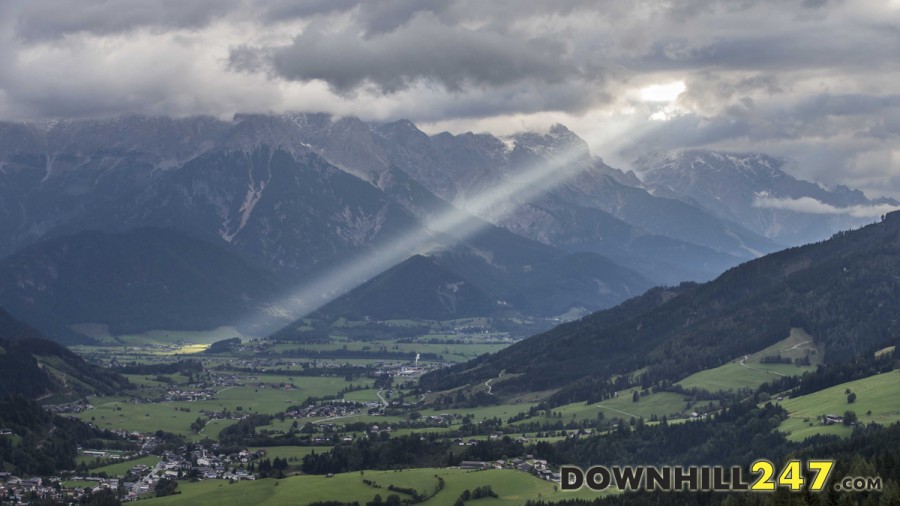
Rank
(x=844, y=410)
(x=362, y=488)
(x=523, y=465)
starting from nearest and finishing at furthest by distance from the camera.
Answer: (x=362, y=488), (x=523, y=465), (x=844, y=410)

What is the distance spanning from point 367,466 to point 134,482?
34.6m

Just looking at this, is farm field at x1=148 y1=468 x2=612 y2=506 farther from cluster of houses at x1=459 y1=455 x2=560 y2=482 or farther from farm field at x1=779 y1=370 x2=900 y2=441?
farm field at x1=779 y1=370 x2=900 y2=441

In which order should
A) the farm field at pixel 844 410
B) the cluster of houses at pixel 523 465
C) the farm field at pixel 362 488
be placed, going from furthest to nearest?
the cluster of houses at pixel 523 465, the farm field at pixel 844 410, the farm field at pixel 362 488

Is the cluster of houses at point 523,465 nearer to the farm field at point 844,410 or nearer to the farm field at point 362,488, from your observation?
the farm field at point 362,488

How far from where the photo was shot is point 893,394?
195m

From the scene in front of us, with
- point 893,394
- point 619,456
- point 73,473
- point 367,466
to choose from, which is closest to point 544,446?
point 619,456

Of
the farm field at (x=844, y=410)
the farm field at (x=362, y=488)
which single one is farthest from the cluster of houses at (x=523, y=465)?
the farm field at (x=844, y=410)

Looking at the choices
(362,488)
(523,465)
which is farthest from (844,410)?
(362,488)

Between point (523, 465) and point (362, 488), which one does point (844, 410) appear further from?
point (362, 488)

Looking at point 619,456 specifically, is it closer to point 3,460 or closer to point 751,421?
point 751,421

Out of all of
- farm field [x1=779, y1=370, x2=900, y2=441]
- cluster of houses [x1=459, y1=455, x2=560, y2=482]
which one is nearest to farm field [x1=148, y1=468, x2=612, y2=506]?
cluster of houses [x1=459, y1=455, x2=560, y2=482]

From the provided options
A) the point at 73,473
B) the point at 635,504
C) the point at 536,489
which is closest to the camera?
the point at 635,504

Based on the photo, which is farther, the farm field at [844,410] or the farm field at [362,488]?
the farm field at [844,410]

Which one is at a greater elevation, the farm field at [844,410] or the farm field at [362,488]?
the farm field at [844,410]
